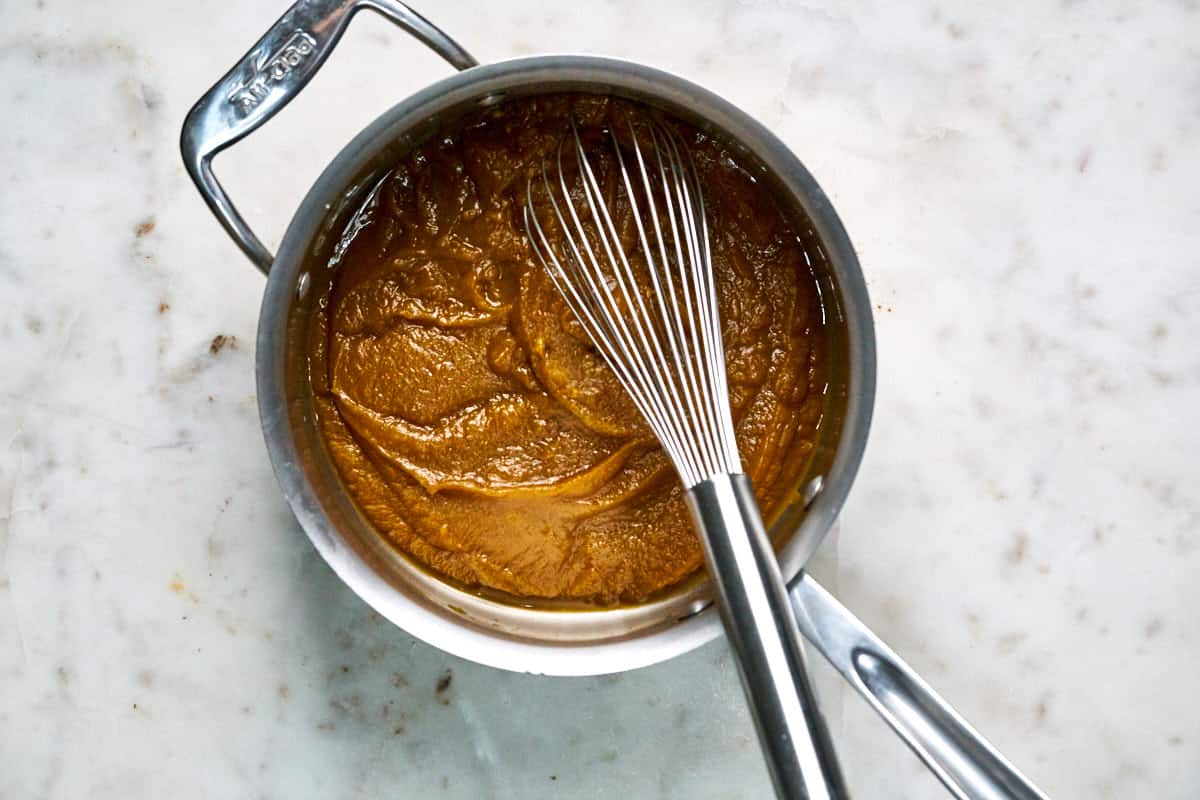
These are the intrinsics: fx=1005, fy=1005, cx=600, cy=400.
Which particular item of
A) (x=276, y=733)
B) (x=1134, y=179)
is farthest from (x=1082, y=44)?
(x=276, y=733)

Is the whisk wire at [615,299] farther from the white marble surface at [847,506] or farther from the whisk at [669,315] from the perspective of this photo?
the white marble surface at [847,506]

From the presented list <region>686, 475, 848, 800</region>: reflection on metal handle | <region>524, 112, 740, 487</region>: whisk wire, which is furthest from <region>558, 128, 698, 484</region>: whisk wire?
<region>686, 475, 848, 800</region>: reflection on metal handle

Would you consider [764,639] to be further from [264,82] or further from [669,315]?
[264,82]

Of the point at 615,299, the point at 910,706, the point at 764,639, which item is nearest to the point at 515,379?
the point at 615,299

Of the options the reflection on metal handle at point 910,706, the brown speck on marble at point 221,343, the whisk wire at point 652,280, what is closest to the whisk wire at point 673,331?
the whisk wire at point 652,280

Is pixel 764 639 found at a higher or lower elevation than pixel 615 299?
lower

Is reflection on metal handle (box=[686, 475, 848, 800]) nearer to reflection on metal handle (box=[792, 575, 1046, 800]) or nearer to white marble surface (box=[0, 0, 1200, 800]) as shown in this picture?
reflection on metal handle (box=[792, 575, 1046, 800])
